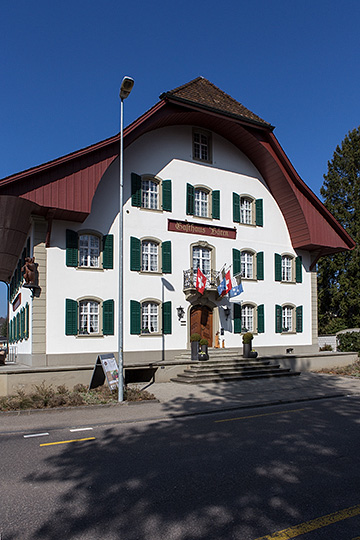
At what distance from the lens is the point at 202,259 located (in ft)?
75.4

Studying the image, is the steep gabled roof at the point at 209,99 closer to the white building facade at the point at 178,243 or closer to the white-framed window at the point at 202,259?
the white building facade at the point at 178,243

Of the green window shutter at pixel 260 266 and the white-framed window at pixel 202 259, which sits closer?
the white-framed window at pixel 202 259

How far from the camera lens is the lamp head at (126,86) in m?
13.1

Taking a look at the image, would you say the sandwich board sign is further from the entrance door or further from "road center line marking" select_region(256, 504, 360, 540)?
"road center line marking" select_region(256, 504, 360, 540)

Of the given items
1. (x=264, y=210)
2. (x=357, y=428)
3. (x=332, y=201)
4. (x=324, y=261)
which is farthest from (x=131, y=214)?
(x=332, y=201)

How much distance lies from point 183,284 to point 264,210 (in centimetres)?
663

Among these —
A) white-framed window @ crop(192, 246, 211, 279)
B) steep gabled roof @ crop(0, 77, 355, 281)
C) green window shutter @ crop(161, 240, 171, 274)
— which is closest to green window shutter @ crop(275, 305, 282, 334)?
steep gabled roof @ crop(0, 77, 355, 281)

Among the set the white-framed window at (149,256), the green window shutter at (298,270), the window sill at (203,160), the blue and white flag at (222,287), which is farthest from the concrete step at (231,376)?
the window sill at (203,160)

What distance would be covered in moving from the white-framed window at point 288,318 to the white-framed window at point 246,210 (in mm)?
5112

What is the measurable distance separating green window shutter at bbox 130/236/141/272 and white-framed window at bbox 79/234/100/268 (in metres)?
1.48

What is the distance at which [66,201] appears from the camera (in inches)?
708

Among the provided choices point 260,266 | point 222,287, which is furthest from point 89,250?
point 260,266

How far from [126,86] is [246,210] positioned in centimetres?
1287

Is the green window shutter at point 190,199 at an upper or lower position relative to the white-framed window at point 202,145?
lower
